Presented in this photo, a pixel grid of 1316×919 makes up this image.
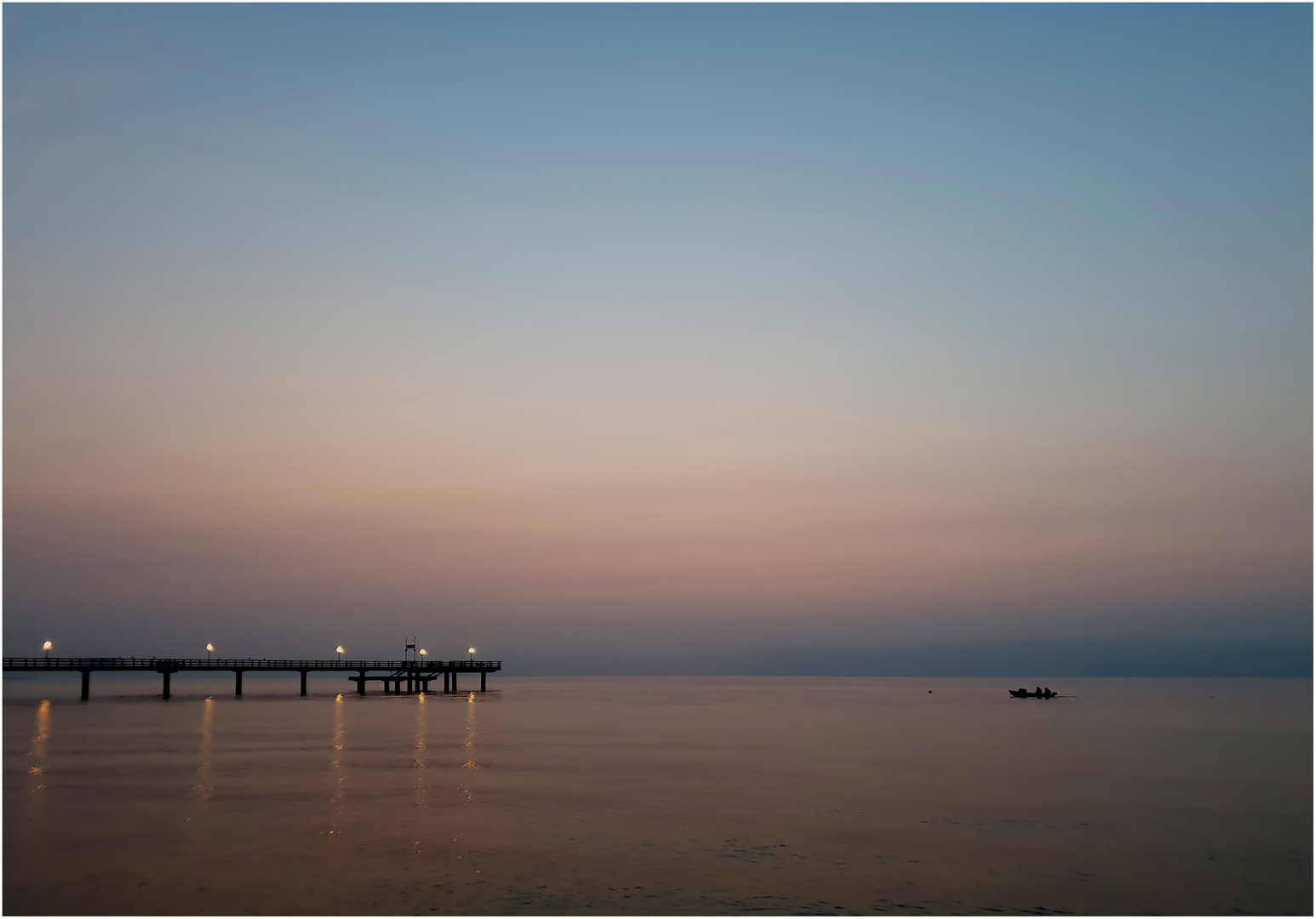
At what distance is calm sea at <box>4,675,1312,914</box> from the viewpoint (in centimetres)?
2361

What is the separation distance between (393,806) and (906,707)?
89.6m

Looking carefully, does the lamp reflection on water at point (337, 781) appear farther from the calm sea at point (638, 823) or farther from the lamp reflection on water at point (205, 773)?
the lamp reflection on water at point (205, 773)

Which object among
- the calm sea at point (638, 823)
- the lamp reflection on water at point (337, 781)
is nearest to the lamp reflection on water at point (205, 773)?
the calm sea at point (638, 823)

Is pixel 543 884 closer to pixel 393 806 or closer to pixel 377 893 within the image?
pixel 377 893

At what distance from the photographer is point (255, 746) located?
178 feet

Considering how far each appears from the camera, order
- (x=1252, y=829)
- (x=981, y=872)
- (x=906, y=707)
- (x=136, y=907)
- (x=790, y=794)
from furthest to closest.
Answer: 1. (x=906, y=707)
2. (x=790, y=794)
3. (x=1252, y=829)
4. (x=981, y=872)
5. (x=136, y=907)

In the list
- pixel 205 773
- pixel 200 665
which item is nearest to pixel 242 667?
pixel 200 665

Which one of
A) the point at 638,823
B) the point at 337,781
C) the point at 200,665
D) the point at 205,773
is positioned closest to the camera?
the point at 638,823

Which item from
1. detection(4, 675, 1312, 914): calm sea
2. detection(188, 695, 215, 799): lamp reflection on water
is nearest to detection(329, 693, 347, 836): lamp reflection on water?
detection(4, 675, 1312, 914): calm sea

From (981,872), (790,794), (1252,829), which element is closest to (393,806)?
(790,794)

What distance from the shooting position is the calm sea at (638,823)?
77.5 feet

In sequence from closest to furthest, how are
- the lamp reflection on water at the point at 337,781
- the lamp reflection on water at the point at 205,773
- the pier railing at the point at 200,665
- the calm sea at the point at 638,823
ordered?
the calm sea at the point at 638,823 < the lamp reflection on water at the point at 337,781 < the lamp reflection on water at the point at 205,773 < the pier railing at the point at 200,665

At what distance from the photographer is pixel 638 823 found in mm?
32531

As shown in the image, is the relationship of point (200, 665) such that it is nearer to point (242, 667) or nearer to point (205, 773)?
point (242, 667)
